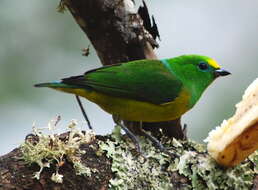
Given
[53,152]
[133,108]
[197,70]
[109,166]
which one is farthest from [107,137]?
[197,70]

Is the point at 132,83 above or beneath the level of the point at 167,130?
above

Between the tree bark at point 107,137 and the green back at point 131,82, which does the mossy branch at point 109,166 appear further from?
the green back at point 131,82

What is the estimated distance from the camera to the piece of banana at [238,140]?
2725 mm

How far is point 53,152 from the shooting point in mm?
2398

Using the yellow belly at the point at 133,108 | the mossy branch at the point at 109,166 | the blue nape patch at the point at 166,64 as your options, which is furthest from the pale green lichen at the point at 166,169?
the blue nape patch at the point at 166,64

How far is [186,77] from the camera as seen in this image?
3.78m

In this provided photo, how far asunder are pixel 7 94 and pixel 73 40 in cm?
69

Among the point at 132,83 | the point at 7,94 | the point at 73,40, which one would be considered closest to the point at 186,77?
the point at 132,83

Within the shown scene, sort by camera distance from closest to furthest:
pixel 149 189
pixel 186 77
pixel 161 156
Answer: pixel 149 189 → pixel 161 156 → pixel 186 77

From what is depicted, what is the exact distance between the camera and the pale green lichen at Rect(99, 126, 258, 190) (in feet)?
8.26

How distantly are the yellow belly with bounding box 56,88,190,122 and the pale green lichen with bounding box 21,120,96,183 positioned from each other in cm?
78

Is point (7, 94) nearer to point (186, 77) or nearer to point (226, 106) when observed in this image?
point (186, 77)

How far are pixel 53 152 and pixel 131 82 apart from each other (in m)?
1.14

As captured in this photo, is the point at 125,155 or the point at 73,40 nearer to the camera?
the point at 125,155
